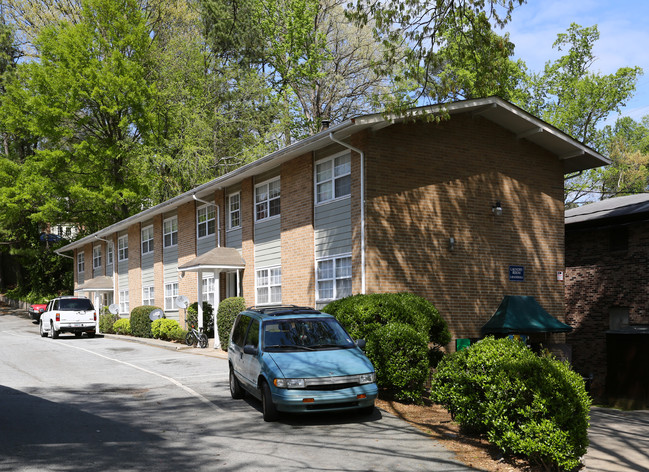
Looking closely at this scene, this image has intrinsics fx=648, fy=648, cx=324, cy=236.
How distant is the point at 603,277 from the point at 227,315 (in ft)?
42.5

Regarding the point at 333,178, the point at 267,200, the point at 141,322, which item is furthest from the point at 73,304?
the point at 333,178

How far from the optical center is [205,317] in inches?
973

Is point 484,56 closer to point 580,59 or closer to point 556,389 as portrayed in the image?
point 556,389

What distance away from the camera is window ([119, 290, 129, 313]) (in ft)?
116

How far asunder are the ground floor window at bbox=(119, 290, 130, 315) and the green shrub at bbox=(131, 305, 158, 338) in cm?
467

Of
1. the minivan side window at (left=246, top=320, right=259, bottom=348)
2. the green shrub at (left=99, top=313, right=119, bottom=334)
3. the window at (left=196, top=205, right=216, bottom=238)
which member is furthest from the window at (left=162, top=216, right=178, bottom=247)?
the minivan side window at (left=246, top=320, right=259, bottom=348)

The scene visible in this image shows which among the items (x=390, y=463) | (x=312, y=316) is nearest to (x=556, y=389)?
(x=390, y=463)

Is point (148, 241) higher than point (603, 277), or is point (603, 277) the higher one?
point (148, 241)

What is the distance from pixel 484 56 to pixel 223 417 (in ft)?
25.1

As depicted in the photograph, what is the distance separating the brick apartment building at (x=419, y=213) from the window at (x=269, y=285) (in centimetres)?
5

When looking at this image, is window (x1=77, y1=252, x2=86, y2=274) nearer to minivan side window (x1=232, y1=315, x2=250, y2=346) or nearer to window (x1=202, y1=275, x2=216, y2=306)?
window (x1=202, y1=275, x2=216, y2=306)

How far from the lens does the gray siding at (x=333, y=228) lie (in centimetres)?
1717

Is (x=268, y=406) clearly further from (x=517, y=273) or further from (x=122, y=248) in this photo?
(x=122, y=248)

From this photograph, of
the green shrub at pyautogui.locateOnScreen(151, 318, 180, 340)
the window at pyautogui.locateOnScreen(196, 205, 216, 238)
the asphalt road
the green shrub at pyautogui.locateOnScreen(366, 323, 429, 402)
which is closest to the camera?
the asphalt road
